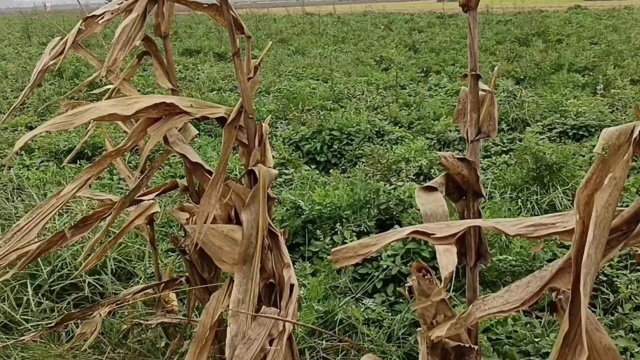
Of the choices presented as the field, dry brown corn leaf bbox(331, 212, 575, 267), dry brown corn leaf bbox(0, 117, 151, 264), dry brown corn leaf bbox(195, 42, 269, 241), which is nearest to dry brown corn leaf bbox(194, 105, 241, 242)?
dry brown corn leaf bbox(195, 42, 269, 241)

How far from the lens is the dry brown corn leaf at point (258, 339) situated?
2.66 ft

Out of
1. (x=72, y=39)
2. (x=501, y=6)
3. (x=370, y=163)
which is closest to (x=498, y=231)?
(x=72, y=39)

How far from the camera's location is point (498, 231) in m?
0.72

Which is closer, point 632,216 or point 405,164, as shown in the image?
point 632,216

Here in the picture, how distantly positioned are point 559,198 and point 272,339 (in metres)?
2.05

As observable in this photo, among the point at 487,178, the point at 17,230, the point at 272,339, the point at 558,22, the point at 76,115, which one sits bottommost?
the point at 558,22

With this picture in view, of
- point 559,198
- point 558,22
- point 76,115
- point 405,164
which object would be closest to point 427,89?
point 405,164

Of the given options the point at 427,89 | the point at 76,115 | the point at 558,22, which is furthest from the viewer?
the point at 558,22

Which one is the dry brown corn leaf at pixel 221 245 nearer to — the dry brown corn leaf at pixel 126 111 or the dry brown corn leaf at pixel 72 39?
the dry brown corn leaf at pixel 126 111

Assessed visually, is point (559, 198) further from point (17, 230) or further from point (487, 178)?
point (17, 230)

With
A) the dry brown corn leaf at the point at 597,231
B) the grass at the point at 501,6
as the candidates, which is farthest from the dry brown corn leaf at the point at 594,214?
the grass at the point at 501,6

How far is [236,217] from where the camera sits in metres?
0.99

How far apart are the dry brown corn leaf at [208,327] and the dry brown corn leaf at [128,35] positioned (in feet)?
1.07

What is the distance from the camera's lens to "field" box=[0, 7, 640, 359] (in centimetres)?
183
